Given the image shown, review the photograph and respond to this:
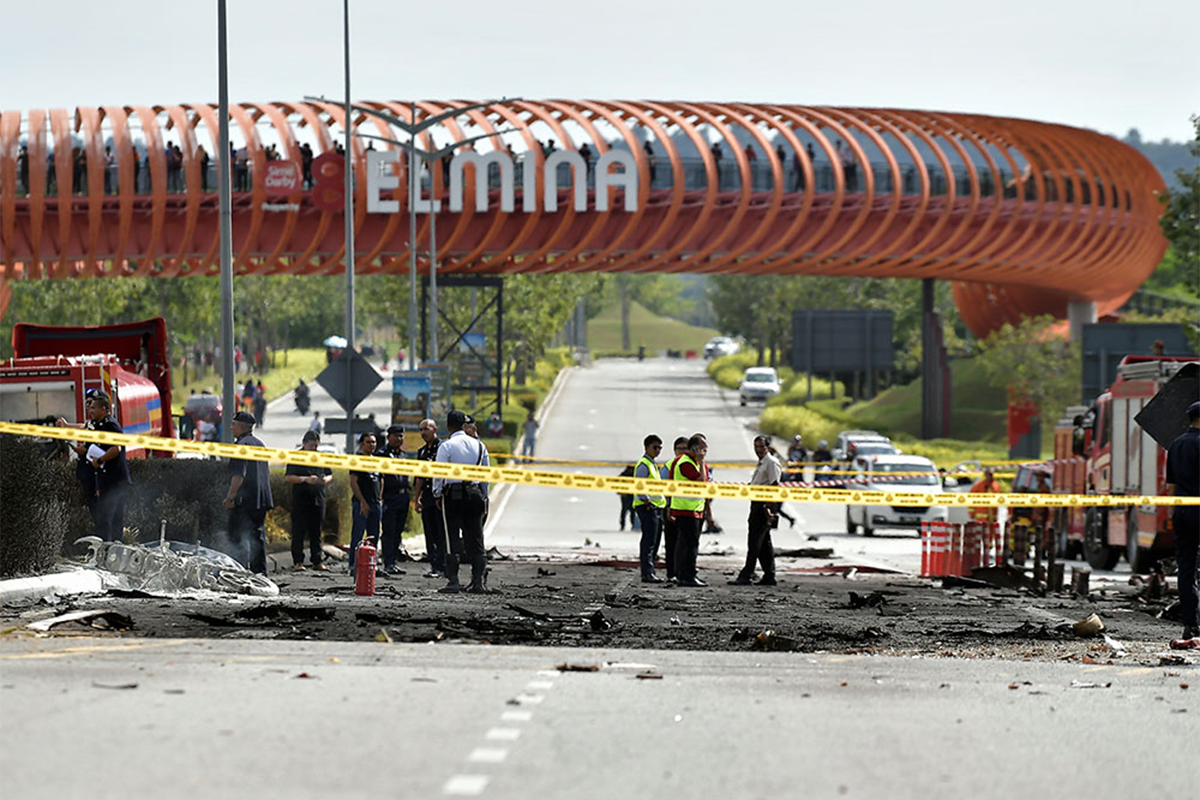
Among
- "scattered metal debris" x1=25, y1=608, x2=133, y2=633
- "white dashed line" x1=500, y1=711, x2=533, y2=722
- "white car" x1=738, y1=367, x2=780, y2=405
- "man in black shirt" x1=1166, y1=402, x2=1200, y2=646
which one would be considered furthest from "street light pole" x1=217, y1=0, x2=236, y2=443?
"white car" x1=738, y1=367, x2=780, y2=405

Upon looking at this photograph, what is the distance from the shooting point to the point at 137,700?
1009cm

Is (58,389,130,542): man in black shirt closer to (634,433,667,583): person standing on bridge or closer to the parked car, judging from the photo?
(634,433,667,583): person standing on bridge

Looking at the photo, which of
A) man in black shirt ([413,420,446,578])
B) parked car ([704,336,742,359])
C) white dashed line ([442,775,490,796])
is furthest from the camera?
parked car ([704,336,742,359])

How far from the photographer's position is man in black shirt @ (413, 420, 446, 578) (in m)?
21.5

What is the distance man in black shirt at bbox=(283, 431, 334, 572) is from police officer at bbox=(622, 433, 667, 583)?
3.38m

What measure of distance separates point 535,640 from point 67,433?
6.32 metres

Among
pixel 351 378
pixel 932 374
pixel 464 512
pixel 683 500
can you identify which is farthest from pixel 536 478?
pixel 932 374

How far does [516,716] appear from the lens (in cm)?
990

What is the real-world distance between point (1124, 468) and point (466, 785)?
20.6 meters

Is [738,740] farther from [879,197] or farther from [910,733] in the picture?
[879,197]

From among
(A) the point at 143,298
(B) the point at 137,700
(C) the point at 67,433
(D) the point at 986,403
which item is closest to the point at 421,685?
(B) the point at 137,700

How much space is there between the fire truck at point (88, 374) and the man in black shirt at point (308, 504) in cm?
373

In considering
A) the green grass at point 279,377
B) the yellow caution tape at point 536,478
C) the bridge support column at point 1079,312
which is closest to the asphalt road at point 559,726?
the yellow caution tape at point 536,478

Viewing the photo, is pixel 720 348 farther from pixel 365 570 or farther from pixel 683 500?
pixel 365 570
